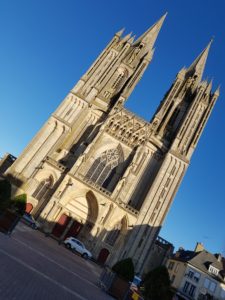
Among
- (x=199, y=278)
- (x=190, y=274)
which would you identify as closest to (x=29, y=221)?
(x=190, y=274)

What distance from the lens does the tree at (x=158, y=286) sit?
11414 mm

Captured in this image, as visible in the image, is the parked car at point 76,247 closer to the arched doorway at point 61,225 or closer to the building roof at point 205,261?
the arched doorway at point 61,225

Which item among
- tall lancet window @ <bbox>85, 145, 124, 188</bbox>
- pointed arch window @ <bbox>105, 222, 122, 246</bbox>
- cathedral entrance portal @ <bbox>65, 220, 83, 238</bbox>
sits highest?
tall lancet window @ <bbox>85, 145, 124, 188</bbox>

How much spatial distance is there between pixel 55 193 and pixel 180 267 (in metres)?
23.9

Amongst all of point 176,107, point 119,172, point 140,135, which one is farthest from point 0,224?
point 176,107

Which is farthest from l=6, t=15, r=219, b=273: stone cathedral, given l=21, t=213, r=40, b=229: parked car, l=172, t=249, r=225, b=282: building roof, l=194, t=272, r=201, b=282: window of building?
l=194, t=272, r=201, b=282: window of building

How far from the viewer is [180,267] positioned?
39.8 m

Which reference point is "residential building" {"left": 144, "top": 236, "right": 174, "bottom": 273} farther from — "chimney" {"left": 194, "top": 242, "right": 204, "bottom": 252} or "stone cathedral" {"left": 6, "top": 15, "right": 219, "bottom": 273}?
"chimney" {"left": 194, "top": 242, "right": 204, "bottom": 252}

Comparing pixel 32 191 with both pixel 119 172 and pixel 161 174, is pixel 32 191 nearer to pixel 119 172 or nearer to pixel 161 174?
pixel 119 172

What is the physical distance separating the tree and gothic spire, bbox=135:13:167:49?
123ft

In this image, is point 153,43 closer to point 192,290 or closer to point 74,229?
point 74,229

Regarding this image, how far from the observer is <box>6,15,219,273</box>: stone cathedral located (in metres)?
27.1

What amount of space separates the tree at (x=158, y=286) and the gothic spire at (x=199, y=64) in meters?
36.4

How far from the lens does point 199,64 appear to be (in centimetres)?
4394
